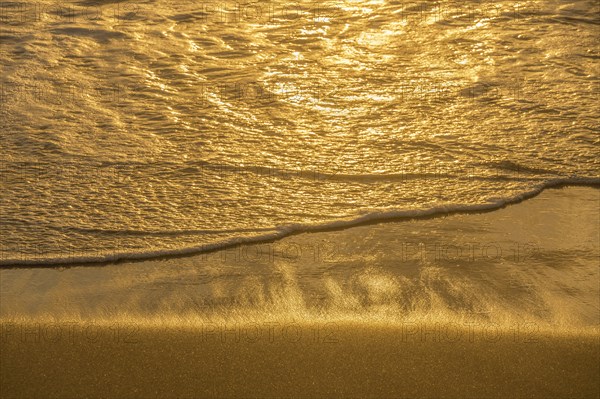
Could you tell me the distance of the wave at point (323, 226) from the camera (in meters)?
4.18

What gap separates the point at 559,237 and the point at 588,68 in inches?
100

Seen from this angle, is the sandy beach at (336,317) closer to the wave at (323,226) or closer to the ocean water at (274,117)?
the wave at (323,226)

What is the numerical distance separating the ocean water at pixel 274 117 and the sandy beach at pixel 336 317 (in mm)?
250

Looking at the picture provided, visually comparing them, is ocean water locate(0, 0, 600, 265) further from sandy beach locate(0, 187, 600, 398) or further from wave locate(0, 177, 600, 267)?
sandy beach locate(0, 187, 600, 398)

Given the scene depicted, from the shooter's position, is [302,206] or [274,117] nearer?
[302,206]

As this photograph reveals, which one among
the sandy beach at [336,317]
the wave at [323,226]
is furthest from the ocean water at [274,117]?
the sandy beach at [336,317]

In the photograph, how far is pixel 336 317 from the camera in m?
3.62

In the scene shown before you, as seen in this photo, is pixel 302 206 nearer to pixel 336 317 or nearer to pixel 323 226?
pixel 323 226

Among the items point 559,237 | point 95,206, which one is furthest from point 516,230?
point 95,206

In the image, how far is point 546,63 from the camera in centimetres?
642

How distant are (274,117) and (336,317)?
7.59ft

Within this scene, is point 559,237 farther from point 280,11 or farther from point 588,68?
point 280,11

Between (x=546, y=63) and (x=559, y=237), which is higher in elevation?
(x=546, y=63)

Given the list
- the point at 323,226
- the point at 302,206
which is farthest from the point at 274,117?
the point at 323,226
